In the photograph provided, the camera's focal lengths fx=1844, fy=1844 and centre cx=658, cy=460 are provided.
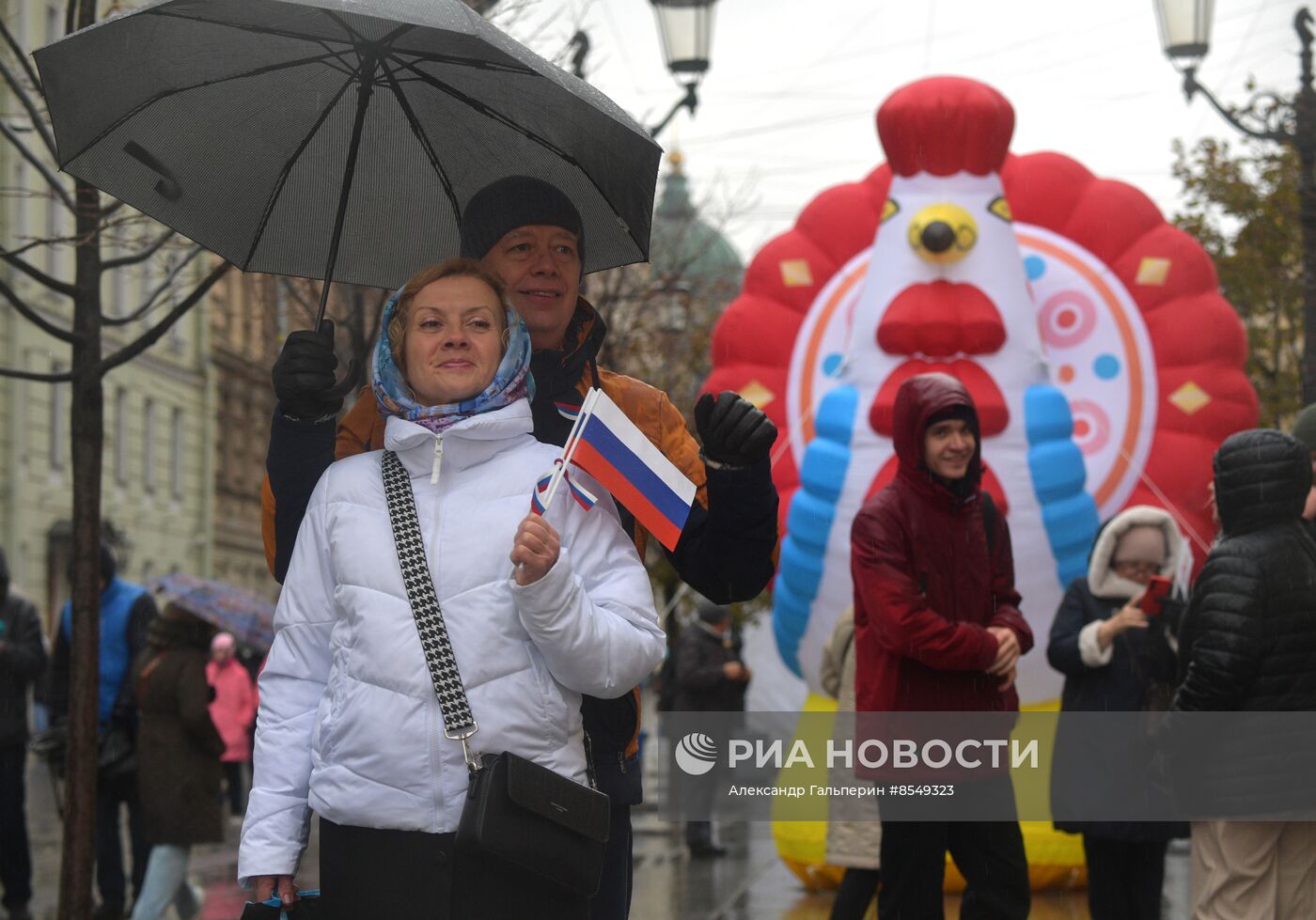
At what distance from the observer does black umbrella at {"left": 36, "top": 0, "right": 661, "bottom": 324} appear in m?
4.35

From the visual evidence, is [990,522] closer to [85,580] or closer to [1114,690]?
[1114,690]

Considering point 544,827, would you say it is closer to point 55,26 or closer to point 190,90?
point 190,90

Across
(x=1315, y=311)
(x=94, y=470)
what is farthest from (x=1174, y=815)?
(x=1315, y=311)

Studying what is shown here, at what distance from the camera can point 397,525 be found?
350 centimetres

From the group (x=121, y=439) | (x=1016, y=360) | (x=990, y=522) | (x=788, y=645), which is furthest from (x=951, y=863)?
(x=121, y=439)

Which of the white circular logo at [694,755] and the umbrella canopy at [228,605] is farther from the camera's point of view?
the umbrella canopy at [228,605]

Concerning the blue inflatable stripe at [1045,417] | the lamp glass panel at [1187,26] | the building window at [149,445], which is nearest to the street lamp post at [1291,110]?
the lamp glass panel at [1187,26]

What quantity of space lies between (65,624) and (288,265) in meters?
5.34

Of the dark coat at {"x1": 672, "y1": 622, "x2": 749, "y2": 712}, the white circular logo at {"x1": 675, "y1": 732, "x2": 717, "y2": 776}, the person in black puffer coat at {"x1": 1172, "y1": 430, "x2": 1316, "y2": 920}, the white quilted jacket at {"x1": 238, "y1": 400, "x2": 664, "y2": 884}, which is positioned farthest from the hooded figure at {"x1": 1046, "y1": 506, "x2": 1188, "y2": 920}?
the dark coat at {"x1": 672, "y1": 622, "x2": 749, "y2": 712}

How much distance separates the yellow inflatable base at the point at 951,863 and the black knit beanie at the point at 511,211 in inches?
200

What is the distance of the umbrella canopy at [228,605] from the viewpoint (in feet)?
42.4

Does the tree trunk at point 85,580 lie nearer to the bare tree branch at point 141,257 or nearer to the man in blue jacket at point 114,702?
the bare tree branch at point 141,257

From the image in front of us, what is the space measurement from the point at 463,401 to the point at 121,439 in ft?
110

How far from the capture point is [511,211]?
4.17m
